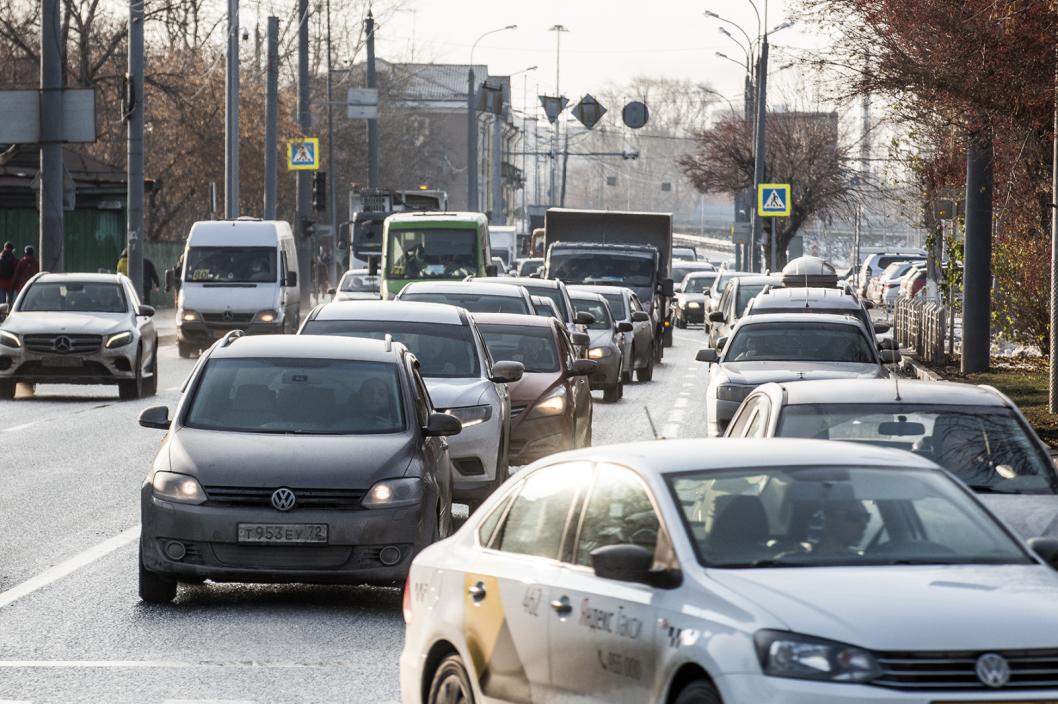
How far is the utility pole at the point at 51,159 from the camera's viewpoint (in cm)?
3562

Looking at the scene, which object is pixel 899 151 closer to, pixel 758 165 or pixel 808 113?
pixel 758 165

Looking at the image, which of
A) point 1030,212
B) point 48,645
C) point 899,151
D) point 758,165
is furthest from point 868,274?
point 48,645

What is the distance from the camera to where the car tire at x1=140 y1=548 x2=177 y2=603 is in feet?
36.0

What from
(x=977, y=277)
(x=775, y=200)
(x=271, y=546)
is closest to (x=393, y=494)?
(x=271, y=546)

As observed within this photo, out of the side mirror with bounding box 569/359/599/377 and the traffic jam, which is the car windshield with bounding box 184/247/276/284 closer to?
the traffic jam

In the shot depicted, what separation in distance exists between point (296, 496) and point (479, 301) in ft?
40.3

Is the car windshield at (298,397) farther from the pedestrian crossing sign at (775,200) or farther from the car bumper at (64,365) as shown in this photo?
the pedestrian crossing sign at (775,200)

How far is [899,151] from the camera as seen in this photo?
35219 millimetres

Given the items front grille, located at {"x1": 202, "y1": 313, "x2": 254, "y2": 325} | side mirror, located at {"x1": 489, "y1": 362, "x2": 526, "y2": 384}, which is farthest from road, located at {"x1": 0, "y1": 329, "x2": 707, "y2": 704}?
front grille, located at {"x1": 202, "y1": 313, "x2": 254, "y2": 325}

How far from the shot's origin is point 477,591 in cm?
683

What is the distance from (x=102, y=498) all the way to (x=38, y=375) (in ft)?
36.0

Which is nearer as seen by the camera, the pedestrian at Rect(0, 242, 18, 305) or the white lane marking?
the white lane marking

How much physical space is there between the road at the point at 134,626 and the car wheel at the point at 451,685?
1.61 metres

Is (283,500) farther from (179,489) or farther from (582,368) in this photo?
(582,368)
